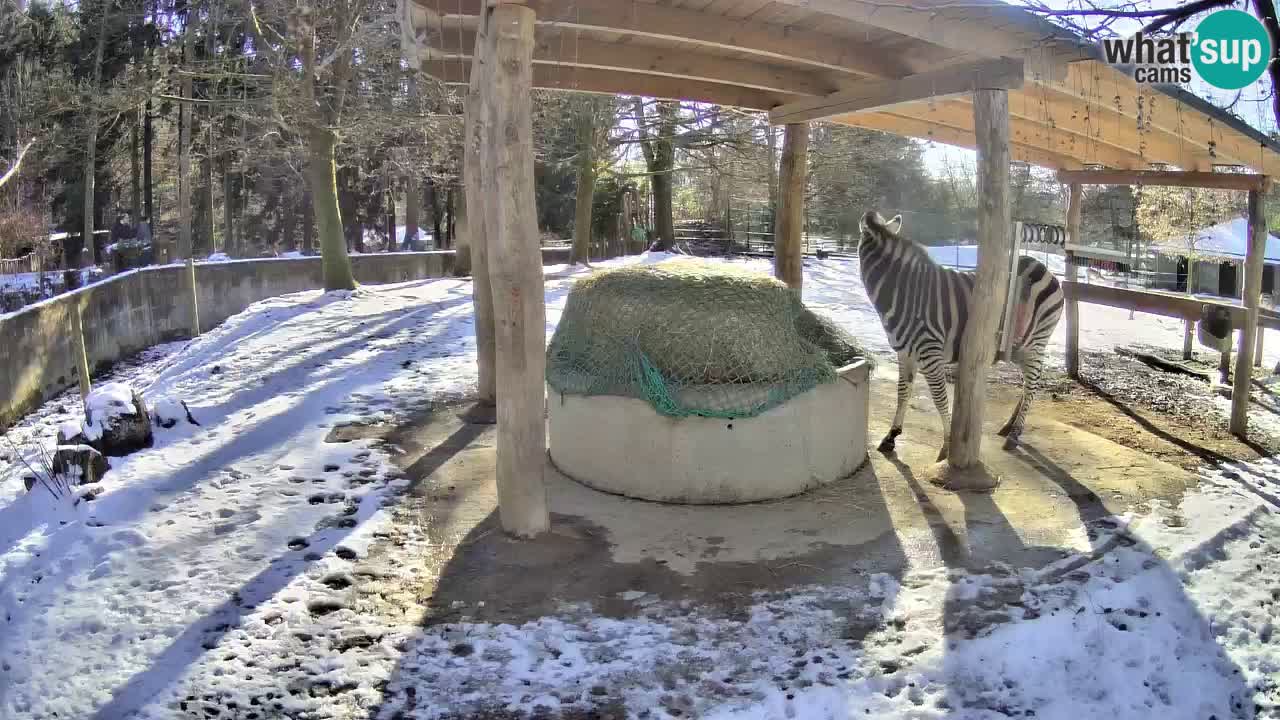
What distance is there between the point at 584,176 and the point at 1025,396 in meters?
13.8

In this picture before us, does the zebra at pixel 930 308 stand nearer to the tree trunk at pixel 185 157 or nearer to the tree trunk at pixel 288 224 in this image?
the tree trunk at pixel 185 157

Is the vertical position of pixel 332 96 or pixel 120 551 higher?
pixel 332 96

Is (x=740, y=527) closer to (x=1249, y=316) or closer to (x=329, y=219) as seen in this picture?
(x=1249, y=316)

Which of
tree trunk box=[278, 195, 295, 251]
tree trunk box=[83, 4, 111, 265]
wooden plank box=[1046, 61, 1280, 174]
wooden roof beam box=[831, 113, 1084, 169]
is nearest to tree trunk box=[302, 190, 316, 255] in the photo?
tree trunk box=[278, 195, 295, 251]

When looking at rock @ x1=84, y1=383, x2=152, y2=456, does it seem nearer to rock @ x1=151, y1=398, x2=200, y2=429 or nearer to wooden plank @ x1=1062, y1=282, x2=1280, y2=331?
rock @ x1=151, y1=398, x2=200, y2=429

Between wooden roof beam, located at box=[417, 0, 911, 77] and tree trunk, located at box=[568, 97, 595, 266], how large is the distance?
12337 mm

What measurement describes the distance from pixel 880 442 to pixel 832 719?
3.96 meters

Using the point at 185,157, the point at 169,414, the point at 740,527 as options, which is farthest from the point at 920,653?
the point at 185,157

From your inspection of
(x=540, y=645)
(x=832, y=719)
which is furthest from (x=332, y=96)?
(x=832, y=719)

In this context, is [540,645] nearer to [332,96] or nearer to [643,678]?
[643,678]

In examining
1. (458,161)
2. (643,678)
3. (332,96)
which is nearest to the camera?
(643,678)

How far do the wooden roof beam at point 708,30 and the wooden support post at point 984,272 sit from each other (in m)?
1.07

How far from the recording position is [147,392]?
31.7 ft

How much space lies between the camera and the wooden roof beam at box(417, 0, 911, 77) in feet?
17.5
